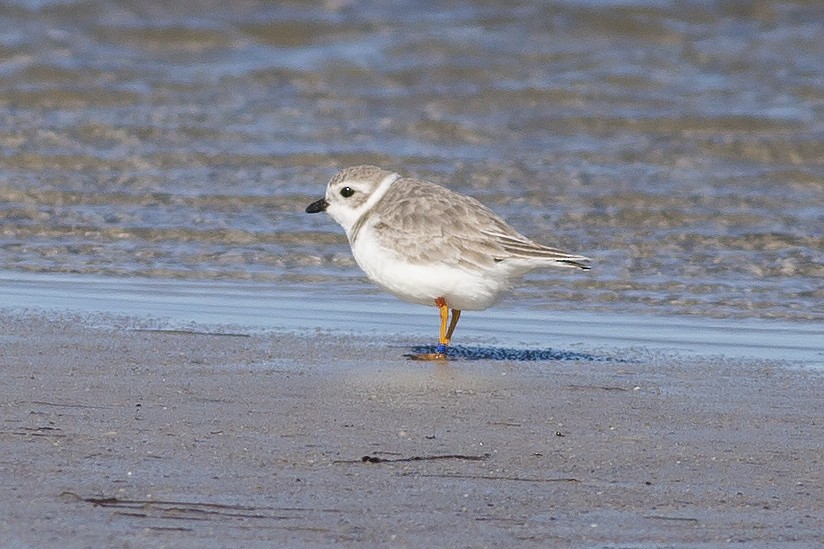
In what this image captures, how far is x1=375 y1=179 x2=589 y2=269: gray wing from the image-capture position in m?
6.26

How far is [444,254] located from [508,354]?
1.74ft

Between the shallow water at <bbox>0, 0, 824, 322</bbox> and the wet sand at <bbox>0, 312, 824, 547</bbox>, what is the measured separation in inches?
70.3

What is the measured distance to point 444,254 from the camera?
632 centimetres

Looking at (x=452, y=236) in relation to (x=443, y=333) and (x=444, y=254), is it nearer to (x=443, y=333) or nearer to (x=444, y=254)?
(x=444, y=254)

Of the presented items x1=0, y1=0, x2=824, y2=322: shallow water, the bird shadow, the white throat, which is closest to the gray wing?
the white throat

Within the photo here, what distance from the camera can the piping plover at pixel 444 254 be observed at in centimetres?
627

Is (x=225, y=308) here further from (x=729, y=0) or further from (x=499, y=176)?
(x=729, y=0)

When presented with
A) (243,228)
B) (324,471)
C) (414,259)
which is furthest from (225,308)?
(324,471)

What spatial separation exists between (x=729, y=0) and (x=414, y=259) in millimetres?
9489

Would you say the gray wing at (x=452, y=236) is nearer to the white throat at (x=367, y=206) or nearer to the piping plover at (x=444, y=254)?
the piping plover at (x=444, y=254)

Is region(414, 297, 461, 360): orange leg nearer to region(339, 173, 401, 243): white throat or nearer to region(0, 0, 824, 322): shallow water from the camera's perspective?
region(339, 173, 401, 243): white throat

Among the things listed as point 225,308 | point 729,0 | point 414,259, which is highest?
point 729,0

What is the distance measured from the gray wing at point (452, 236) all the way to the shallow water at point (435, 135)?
1.16 meters

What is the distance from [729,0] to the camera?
1475 centimetres
